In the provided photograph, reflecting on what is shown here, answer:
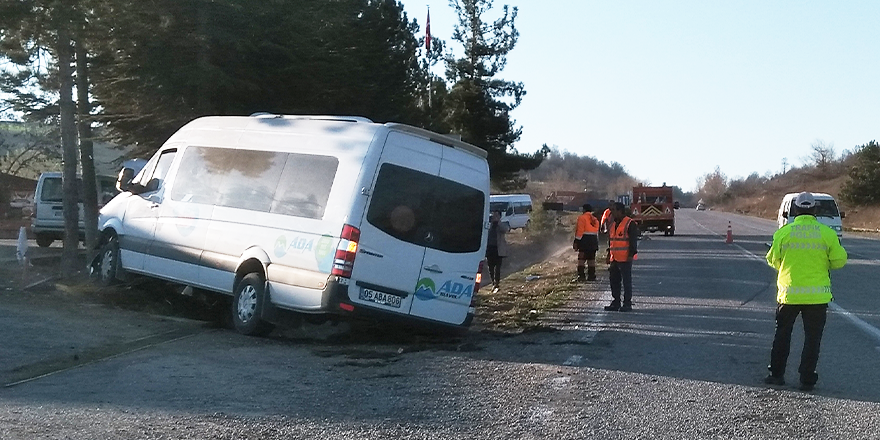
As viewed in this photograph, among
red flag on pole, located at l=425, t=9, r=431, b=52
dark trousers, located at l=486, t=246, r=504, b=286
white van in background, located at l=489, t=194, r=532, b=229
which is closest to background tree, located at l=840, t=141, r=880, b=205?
white van in background, located at l=489, t=194, r=532, b=229

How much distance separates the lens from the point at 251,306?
39.4 ft

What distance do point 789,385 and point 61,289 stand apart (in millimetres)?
11519

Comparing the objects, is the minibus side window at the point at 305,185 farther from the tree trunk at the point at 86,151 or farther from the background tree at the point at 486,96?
the background tree at the point at 486,96

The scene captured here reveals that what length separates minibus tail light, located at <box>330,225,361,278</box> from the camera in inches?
426

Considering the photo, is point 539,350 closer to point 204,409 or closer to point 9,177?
point 204,409

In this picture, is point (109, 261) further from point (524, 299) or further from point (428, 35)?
point (428, 35)

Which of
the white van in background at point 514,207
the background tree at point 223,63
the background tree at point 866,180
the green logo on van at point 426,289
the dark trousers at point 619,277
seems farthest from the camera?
the background tree at point 866,180

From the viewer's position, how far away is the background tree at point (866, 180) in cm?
8000

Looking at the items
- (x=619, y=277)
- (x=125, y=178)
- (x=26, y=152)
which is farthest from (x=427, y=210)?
(x=26, y=152)

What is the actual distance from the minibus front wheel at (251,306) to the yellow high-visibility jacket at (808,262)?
5891 millimetres

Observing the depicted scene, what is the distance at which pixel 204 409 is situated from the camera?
24.7ft

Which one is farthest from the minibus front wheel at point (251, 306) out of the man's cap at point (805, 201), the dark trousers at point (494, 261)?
the dark trousers at point (494, 261)

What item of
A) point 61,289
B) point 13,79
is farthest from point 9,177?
point 61,289

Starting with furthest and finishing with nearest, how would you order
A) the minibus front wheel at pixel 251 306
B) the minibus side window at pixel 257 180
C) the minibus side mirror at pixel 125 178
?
the minibus side mirror at pixel 125 178 < the minibus front wheel at pixel 251 306 < the minibus side window at pixel 257 180
